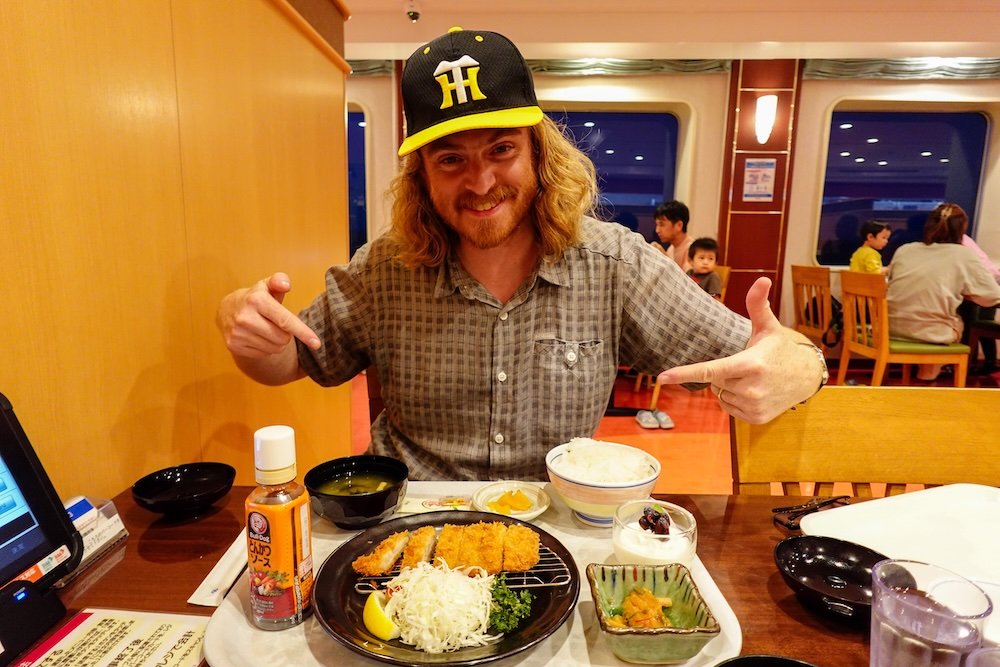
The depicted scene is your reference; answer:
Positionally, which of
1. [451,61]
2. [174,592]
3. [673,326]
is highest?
[451,61]

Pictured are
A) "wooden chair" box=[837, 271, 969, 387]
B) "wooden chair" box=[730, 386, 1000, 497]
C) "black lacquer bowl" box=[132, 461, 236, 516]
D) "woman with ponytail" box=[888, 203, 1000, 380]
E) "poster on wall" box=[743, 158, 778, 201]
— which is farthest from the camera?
"poster on wall" box=[743, 158, 778, 201]

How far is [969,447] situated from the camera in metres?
1.41

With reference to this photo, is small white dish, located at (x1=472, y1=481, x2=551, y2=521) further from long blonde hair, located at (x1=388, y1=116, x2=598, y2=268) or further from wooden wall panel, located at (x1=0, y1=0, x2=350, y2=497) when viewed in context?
wooden wall panel, located at (x1=0, y1=0, x2=350, y2=497)

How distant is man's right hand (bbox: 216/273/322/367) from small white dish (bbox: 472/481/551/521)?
489mm

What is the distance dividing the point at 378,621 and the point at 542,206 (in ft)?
3.62

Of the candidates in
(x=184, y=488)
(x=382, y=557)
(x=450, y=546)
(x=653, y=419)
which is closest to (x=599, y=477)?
(x=450, y=546)

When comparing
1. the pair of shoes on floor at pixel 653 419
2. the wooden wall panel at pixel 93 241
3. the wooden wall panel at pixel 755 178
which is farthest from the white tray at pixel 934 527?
the wooden wall panel at pixel 755 178

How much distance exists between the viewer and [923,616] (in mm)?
702

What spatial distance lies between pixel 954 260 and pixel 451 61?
5.19 m

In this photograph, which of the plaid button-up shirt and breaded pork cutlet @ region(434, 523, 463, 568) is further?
the plaid button-up shirt

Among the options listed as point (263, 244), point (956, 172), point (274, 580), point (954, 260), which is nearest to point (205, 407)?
point (263, 244)

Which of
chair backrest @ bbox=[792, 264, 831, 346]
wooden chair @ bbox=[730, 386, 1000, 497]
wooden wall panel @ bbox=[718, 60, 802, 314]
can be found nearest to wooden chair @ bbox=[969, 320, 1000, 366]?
chair backrest @ bbox=[792, 264, 831, 346]

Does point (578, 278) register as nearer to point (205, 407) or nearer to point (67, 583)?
point (205, 407)

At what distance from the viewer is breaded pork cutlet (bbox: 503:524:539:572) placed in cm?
93
